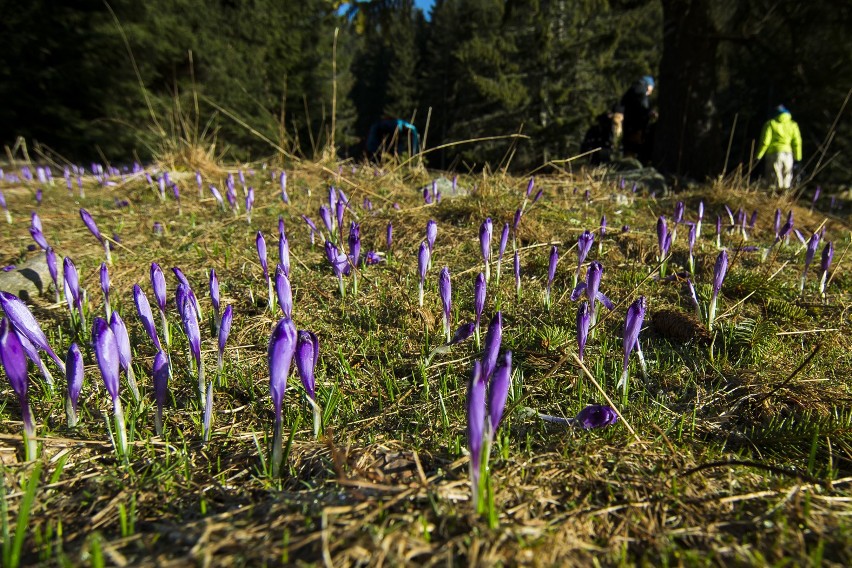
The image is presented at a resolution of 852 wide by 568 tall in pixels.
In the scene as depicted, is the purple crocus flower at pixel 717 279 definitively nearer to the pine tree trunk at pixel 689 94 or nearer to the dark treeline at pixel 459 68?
the dark treeline at pixel 459 68

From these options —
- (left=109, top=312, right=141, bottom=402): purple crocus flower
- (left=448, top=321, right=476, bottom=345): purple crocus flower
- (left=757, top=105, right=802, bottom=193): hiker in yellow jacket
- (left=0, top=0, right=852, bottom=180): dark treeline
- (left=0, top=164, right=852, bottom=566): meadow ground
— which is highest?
(left=0, top=0, right=852, bottom=180): dark treeline

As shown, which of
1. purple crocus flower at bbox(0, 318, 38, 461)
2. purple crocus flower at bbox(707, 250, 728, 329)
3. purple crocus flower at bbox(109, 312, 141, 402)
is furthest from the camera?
purple crocus flower at bbox(707, 250, 728, 329)

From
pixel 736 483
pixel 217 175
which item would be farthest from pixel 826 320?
pixel 217 175

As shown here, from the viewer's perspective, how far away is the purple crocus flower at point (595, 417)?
4.49ft

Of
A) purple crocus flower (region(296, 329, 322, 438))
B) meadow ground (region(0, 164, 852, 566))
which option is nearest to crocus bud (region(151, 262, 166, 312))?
meadow ground (region(0, 164, 852, 566))

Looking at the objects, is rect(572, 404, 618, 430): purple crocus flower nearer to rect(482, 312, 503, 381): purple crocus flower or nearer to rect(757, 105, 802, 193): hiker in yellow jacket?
rect(482, 312, 503, 381): purple crocus flower

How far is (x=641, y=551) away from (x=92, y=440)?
1492 mm

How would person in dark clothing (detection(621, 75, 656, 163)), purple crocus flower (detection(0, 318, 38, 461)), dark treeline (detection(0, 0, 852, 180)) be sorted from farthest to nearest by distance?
person in dark clothing (detection(621, 75, 656, 163)), dark treeline (detection(0, 0, 852, 180)), purple crocus flower (detection(0, 318, 38, 461))

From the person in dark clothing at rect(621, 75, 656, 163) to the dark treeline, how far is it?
1.36 m

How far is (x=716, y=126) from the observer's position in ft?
30.3

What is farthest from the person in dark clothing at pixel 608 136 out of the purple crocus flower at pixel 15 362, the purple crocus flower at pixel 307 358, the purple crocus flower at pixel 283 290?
the purple crocus flower at pixel 15 362

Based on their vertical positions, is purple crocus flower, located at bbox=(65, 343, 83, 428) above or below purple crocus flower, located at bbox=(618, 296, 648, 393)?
below

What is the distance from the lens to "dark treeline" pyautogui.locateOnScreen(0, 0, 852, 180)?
876 centimetres

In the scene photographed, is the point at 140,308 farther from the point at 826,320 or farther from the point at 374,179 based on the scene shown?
the point at 374,179
